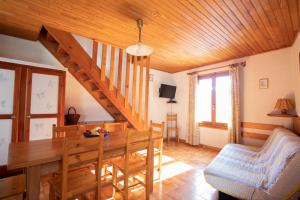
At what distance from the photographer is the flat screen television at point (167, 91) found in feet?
16.6

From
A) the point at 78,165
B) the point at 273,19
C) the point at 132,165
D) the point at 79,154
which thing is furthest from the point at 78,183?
the point at 273,19

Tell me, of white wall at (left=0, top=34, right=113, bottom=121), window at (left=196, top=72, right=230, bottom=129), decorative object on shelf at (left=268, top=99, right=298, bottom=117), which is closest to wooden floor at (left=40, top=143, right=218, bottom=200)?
window at (left=196, top=72, right=230, bottom=129)

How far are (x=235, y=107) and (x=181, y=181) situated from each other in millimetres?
2342

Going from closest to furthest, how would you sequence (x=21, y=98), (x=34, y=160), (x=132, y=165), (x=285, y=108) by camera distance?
(x=34, y=160), (x=132, y=165), (x=21, y=98), (x=285, y=108)

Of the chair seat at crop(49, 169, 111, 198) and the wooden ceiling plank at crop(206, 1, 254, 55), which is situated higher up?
the wooden ceiling plank at crop(206, 1, 254, 55)

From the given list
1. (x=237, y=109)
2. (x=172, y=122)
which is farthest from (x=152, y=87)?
(x=237, y=109)

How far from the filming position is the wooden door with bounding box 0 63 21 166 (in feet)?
7.85

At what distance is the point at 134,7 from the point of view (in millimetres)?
1933

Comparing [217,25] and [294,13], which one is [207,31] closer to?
[217,25]

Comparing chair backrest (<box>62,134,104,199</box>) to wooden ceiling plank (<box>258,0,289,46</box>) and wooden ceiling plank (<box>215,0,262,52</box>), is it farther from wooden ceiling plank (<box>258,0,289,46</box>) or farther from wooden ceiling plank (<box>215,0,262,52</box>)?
wooden ceiling plank (<box>258,0,289,46</box>)

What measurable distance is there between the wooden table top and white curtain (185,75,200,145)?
324 cm

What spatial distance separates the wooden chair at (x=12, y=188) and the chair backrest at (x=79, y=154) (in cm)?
29

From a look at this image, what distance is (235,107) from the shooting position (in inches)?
147

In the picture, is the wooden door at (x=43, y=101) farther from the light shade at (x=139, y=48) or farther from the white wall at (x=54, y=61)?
the light shade at (x=139, y=48)
